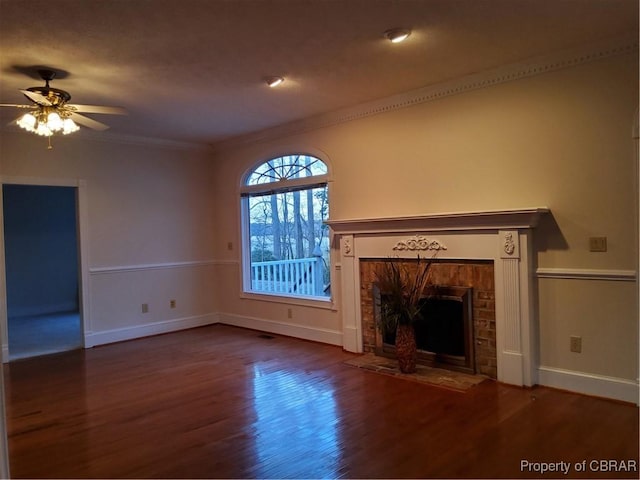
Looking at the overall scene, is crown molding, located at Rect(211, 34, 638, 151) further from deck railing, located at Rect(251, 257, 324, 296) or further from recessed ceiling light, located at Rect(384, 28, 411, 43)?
deck railing, located at Rect(251, 257, 324, 296)

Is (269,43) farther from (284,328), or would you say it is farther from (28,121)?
(284,328)

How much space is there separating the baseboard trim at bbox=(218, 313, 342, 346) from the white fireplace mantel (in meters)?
1.36

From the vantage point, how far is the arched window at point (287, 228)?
219 inches

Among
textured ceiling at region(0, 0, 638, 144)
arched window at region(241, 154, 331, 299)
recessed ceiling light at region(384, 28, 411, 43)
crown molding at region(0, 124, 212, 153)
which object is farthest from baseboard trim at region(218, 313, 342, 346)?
recessed ceiling light at region(384, 28, 411, 43)

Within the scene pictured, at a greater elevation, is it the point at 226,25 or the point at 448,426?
the point at 226,25

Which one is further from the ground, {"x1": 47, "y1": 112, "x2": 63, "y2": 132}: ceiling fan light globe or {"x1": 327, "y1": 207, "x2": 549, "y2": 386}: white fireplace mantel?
{"x1": 47, "y1": 112, "x2": 63, "y2": 132}: ceiling fan light globe

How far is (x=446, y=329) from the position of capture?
165 inches

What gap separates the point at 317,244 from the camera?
5.68m

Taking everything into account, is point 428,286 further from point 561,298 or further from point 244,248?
point 244,248

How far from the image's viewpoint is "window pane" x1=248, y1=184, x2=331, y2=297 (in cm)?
562

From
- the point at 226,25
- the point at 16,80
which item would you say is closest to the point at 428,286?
the point at 226,25

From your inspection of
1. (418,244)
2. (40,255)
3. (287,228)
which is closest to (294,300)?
(287,228)

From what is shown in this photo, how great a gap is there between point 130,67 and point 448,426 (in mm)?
3475

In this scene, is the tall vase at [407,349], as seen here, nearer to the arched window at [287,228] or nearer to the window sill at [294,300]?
the window sill at [294,300]
